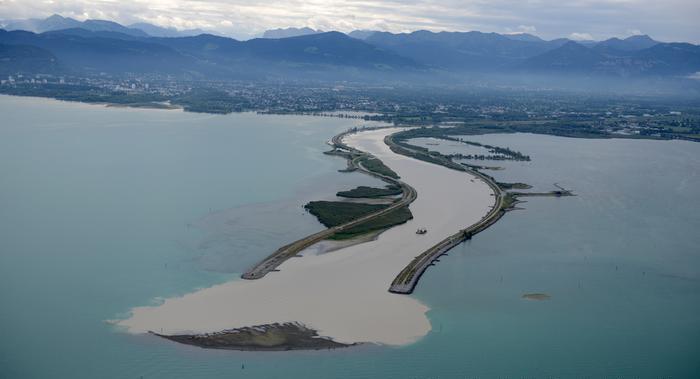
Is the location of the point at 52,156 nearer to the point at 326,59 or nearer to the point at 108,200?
the point at 108,200

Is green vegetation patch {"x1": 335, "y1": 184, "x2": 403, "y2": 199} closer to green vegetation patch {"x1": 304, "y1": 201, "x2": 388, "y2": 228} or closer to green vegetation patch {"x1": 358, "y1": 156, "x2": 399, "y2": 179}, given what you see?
green vegetation patch {"x1": 304, "y1": 201, "x2": 388, "y2": 228}

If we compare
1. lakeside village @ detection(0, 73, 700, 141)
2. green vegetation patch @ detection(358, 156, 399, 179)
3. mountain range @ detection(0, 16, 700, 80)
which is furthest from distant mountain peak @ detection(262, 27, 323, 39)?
green vegetation patch @ detection(358, 156, 399, 179)

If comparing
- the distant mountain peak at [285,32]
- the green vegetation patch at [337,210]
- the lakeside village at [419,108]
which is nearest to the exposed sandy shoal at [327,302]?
the green vegetation patch at [337,210]

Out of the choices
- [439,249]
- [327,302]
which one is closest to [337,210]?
[439,249]

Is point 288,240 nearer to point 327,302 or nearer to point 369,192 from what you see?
point 327,302

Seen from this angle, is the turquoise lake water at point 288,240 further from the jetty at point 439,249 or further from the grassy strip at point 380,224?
the grassy strip at point 380,224

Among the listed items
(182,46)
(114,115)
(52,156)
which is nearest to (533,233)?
(52,156)
